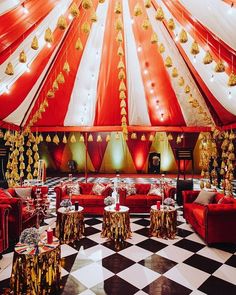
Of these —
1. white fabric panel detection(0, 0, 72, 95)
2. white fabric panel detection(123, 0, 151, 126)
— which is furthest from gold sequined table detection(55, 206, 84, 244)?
white fabric panel detection(123, 0, 151, 126)

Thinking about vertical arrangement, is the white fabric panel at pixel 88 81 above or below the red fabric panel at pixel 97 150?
above

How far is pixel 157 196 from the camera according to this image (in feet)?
17.4

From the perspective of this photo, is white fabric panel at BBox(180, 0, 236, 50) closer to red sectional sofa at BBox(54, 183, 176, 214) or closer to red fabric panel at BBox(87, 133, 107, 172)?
red sectional sofa at BBox(54, 183, 176, 214)

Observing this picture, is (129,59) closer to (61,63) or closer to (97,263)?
(61,63)

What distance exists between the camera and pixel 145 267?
9.78 ft

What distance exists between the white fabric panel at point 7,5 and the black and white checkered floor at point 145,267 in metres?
2.98

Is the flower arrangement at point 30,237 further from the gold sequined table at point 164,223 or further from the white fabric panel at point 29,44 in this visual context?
the white fabric panel at point 29,44

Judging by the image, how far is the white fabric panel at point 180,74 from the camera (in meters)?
3.81

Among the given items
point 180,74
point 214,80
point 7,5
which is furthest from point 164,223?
point 7,5

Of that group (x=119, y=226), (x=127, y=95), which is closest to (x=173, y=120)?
(x=127, y=95)

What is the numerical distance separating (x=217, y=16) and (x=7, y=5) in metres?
2.34

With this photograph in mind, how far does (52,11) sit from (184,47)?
2.24m

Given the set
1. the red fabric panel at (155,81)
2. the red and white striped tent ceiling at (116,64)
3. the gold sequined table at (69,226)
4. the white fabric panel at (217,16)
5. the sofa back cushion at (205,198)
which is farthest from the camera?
the sofa back cushion at (205,198)

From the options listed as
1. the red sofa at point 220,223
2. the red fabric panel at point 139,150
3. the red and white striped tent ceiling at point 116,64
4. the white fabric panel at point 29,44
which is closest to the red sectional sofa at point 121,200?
the red sofa at point 220,223
